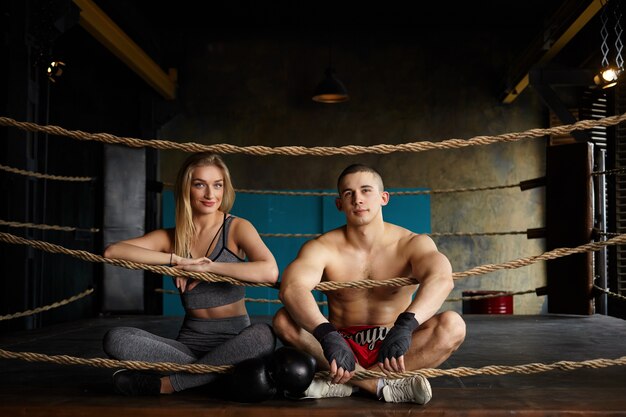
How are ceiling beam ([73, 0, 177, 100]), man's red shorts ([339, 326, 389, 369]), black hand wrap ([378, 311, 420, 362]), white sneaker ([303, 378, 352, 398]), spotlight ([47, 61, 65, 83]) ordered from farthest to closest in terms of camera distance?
1. ceiling beam ([73, 0, 177, 100])
2. spotlight ([47, 61, 65, 83])
3. man's red shorts ([339, 326, 389, 369])
4. white sneaker ([303, 378, 352, 398])
5. black hand wrap ([378, 311, 420, 362])

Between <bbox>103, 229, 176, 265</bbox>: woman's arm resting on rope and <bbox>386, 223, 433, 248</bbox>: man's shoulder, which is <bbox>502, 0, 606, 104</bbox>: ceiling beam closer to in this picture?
<bbox>386, 223, 433, 248</bbox>: man's shoulder

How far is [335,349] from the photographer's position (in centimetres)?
173

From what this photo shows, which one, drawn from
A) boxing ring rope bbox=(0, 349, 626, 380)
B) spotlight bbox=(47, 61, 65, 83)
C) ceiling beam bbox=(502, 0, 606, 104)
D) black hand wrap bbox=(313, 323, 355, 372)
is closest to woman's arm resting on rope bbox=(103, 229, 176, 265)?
boxing ring rope bbox=(0, 349, 626, 380)

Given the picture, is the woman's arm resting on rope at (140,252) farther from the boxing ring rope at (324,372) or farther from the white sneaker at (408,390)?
the white sneaker at (408,390)

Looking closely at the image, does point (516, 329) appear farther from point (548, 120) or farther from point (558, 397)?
point (548, 120)

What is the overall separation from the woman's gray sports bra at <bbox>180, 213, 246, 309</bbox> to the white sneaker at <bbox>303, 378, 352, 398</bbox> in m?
0.43

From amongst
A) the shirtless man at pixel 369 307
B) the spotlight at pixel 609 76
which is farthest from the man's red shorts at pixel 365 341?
the spotlight at pixel 609 76

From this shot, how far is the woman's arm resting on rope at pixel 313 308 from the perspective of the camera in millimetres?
1727

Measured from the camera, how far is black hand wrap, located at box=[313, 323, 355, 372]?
1719 millimetres

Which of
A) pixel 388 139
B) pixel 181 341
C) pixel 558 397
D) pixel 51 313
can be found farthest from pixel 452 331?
pixel 388 139

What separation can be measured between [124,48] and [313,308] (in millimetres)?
4829

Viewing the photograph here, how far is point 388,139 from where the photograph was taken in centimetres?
780

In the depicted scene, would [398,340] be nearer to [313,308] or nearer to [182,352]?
[313,308]

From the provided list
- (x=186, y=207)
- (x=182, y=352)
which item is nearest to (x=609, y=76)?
(x=186, y=207)
